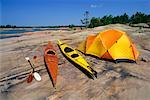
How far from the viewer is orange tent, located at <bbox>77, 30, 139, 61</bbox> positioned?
14656 millimetres

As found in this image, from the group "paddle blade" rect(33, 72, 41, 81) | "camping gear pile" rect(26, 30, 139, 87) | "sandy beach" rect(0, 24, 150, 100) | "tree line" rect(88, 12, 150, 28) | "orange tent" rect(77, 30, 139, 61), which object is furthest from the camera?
"tree line" rect(88, 12, 150, 28)

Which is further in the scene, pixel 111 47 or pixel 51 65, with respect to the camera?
pixel 111 47

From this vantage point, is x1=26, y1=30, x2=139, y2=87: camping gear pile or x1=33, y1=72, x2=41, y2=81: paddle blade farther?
x1=26, y1=30, x2=139, y2=87: camping gear pile

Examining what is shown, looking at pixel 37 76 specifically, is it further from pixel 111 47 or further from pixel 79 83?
pixel 111 47

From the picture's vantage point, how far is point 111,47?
14852 millimetres

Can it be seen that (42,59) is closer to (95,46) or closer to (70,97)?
(95,46)

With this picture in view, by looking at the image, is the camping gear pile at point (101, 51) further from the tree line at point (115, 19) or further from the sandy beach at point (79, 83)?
the tree line at point (115, 19)

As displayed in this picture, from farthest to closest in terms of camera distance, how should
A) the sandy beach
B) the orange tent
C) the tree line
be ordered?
the tree line, the orange tent, the sandy beach

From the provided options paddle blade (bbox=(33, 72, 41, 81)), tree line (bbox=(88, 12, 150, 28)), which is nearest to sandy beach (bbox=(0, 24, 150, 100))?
paddle blade (bbox=(33, 72, 41, 81))

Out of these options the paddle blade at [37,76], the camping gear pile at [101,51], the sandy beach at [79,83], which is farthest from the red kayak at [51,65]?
the paddle blade at [37,76]

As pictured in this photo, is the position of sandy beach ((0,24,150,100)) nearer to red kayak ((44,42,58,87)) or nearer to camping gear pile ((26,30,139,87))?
red kayak ((44,42,58,87))

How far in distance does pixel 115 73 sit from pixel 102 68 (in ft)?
3.65

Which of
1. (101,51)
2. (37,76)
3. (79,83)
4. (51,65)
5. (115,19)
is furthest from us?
(115,19)

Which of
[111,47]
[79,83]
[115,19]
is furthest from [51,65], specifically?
[115,19]
